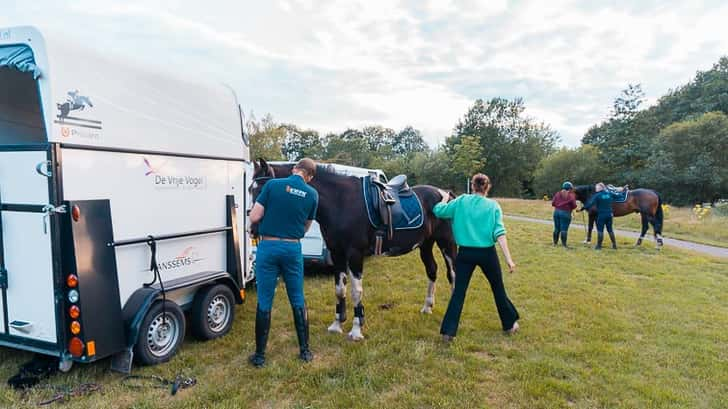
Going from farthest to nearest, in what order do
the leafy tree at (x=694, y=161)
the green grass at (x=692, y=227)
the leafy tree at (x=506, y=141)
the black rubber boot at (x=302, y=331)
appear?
1. the leafy tree at (x=506, y=141)
2. the leafy tree at (x=694, y=161)
3. the green grass at (x=692, y=227)
4. the black rubber boot at (x=302, y=331)

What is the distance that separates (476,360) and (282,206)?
2665 mm

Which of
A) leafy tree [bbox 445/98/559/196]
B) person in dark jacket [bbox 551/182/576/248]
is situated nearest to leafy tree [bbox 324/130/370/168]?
leafy tree [bbox 445/98/559/196]

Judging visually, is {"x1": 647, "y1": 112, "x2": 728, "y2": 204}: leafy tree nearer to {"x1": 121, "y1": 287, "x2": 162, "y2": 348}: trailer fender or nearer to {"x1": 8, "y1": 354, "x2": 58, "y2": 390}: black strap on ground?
{"x1": 121, "y1": 287, "x2": 162, "y2": 348}: trailer fender

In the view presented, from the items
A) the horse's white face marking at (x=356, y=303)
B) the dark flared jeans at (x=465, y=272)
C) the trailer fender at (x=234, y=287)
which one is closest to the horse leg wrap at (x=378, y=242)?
the horse's white face marking at (x=356, y=303)

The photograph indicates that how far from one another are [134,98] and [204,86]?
111 centimetres

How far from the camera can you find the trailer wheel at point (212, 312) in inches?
174

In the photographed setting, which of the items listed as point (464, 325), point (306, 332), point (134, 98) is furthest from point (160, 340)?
point (464, 325)

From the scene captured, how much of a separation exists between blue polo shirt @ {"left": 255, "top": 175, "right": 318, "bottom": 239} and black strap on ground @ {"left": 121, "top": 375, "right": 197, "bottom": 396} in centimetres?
155

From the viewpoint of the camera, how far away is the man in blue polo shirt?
3844 millimetres

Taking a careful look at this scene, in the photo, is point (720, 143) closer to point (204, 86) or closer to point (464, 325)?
point (464, 325)

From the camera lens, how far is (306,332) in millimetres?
4188

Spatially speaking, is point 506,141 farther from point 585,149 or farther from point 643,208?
point 643,208

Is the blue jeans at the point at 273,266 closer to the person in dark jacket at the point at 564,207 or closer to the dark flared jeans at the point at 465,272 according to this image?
the dark flared jeans at the point at 465,272

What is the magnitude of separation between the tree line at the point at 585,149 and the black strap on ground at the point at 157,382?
1163 centimetres
